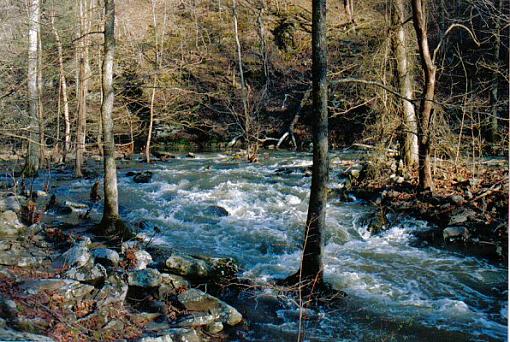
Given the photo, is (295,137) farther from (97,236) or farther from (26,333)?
(26,333)

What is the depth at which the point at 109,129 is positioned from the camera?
8766 millimetres

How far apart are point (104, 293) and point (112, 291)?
123 millimetres

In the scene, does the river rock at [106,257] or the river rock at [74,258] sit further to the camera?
the river rock at [106,257]

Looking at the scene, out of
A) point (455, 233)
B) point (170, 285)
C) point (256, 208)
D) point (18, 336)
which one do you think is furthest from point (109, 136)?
point (455, 233)

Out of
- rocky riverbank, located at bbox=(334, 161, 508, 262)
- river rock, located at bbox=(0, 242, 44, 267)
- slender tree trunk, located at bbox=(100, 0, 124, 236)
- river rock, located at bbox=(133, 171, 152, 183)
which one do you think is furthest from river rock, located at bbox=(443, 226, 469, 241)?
river rock, located at bbox=(133, 171, 152, 183)

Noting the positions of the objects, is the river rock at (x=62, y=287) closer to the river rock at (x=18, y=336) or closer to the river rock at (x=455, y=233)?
the river rock at (x=18, y=336)

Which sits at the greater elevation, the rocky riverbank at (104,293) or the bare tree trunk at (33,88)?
the bare tree trunk at (33,88)

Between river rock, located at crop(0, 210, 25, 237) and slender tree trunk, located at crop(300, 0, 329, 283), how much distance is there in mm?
5592

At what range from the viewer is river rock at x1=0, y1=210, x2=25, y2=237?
27.3ft

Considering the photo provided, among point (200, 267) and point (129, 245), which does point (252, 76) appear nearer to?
point (129, 245)

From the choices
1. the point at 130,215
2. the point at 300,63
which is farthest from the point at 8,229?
the point at 300,63

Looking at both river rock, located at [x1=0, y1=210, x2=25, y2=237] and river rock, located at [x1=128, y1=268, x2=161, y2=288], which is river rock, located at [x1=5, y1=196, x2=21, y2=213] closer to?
river rock, located at [x1=0, y1=210, x2=25, y2=237]

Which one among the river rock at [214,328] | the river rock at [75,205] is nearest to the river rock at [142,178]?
the river rock at [75,205]

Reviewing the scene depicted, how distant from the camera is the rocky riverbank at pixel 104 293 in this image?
4.57 meters
